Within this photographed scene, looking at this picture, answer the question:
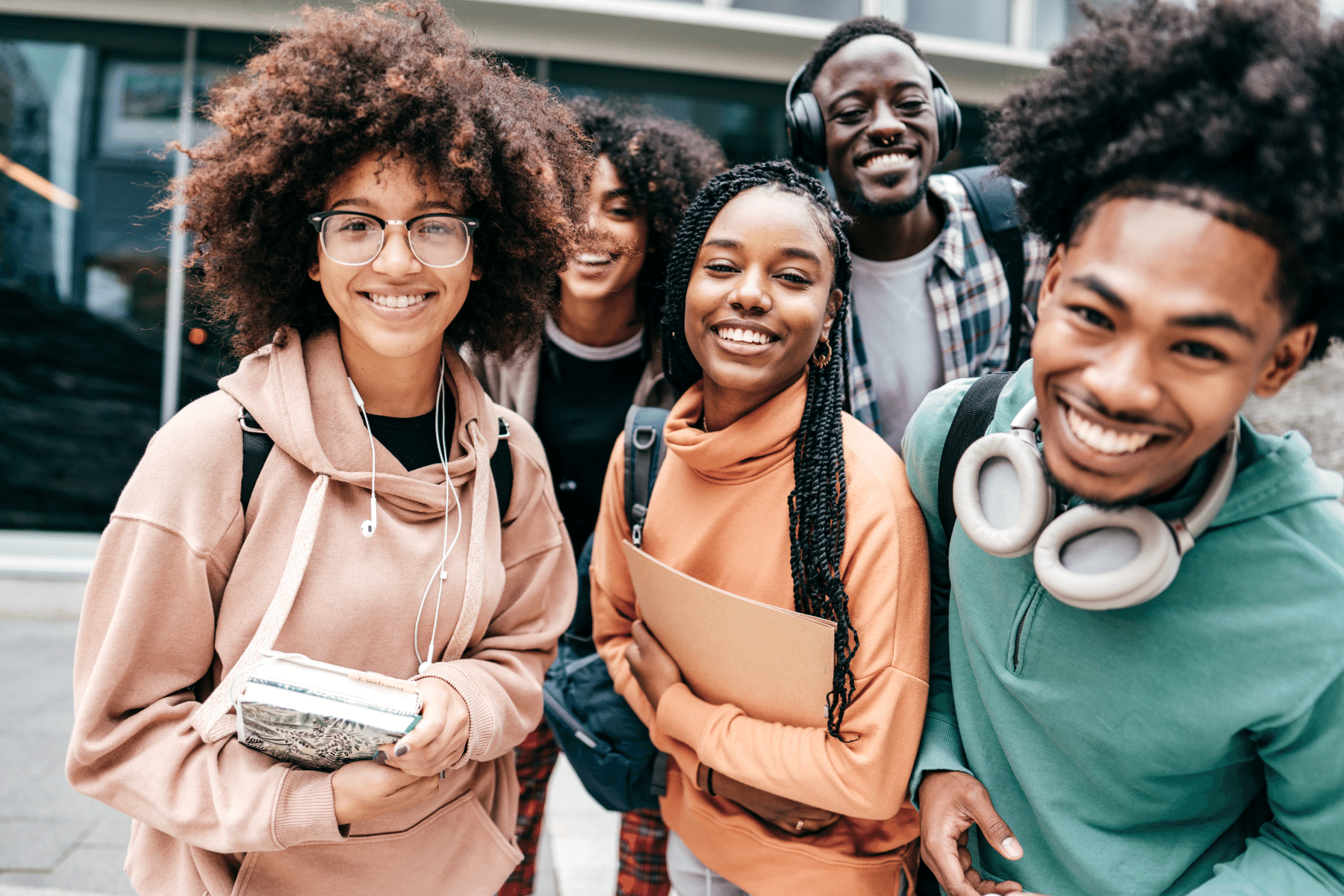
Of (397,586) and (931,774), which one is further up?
(397,586)

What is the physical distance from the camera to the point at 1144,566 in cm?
113

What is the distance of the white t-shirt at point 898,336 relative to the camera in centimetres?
242

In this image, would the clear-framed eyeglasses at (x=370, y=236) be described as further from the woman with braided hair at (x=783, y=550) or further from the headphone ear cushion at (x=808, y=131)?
the headphone ear cushion at (x=808, y=131)

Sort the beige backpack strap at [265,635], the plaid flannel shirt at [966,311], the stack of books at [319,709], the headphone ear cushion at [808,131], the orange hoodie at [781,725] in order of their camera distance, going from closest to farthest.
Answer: the stack of books at [319,709] → the beige backpack strap at [265,635] → the orange hoodie at [781,725] → the plaid flannel shirt at [966,311] → the headphone ear cushion at [808,131]

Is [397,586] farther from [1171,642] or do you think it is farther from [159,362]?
[159,362]

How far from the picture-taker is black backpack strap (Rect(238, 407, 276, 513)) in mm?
1538

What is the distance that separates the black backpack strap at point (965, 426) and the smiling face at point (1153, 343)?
0.30 metres

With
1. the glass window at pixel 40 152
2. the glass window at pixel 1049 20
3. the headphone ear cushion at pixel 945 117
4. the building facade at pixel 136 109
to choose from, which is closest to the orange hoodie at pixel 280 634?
the headphone ear cushion at pixel 945 117

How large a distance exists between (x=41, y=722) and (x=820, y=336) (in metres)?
4.52

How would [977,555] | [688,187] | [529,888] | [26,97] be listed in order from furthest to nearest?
[26,97]
[688,187]
[529,888]
[977,555]

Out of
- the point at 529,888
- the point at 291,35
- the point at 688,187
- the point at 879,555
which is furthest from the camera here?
the point at 688,187

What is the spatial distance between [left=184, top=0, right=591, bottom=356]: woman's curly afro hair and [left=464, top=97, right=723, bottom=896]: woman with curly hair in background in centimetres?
67

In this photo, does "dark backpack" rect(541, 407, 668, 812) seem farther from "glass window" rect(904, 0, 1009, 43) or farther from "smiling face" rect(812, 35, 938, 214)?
"glass window" rect(904, 0, 1009, 43)

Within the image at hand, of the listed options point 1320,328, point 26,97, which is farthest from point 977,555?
point 26,97
